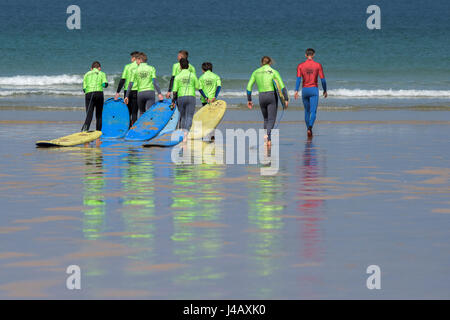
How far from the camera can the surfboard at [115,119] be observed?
72.6 feet

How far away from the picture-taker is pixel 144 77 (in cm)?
2130

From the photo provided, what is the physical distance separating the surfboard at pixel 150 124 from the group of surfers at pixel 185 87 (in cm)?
30

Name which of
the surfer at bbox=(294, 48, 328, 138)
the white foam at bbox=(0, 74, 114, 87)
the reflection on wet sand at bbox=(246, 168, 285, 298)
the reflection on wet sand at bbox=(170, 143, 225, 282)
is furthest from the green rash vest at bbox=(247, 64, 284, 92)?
the white foam at bbox=(0, 74, 114, 87)

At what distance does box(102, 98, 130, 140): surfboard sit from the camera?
22141 mm

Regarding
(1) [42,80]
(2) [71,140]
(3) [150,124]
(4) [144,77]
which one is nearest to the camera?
(2) [71,140]

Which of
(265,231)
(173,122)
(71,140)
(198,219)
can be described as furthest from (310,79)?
(265,231)

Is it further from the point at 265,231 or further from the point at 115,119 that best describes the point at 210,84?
the point at 265,231

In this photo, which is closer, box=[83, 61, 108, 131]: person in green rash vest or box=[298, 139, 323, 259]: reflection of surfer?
box=[298, 139, 323, 259]: reflection of surfer

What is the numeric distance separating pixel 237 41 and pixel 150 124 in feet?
253

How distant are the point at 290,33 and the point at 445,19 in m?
19.3

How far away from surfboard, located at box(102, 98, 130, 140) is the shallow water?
4.90 metres

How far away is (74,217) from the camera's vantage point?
9898mm

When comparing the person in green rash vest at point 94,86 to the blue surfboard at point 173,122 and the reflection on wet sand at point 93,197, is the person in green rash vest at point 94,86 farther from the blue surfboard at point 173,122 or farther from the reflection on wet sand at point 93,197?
the reflection on wet sand at point 93,197

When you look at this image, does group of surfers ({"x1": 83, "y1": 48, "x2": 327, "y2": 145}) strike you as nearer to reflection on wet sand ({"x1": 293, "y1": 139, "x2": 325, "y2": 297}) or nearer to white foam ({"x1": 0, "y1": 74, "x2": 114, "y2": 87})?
reflection on wet sand ({"x1": 293, "y1": 139, "x2": 325, "y2": 297})
